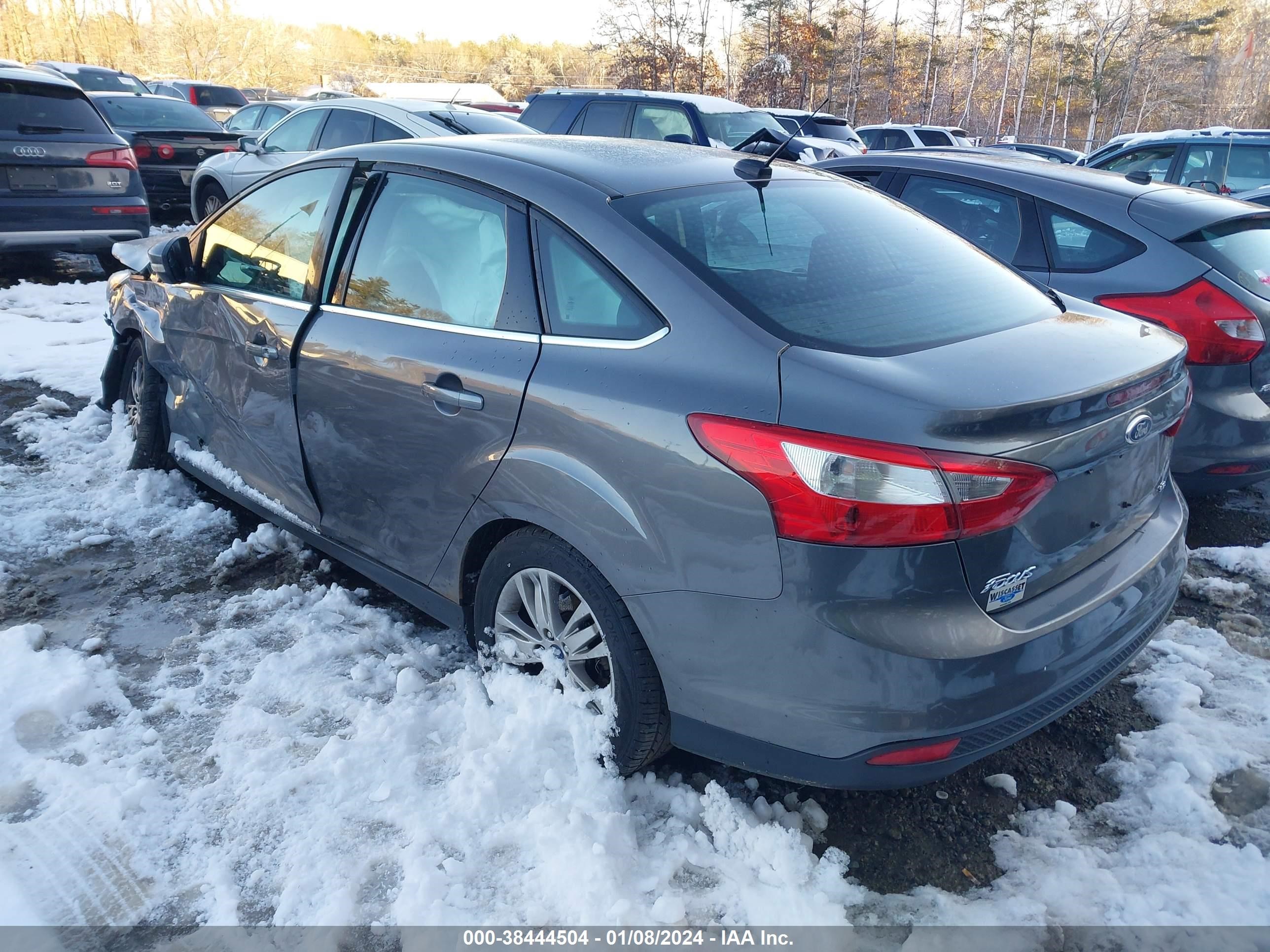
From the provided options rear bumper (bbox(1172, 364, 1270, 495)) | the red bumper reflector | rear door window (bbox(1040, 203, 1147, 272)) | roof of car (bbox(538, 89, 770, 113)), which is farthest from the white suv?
the red bumper reflector

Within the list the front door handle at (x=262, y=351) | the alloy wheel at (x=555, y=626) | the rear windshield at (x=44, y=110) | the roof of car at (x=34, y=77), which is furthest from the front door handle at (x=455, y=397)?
the roof of car at (x=34, y=77)

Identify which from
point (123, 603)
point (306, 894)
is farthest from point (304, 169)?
point (306, 894)

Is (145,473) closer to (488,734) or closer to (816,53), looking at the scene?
(488,734)

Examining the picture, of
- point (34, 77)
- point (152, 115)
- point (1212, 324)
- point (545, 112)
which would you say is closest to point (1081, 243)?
point (1212, 324)

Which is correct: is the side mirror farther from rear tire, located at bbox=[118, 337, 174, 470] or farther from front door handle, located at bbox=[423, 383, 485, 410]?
front door handle, located at bbox=[423, 383, 485, 410]

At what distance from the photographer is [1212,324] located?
12.9 feet

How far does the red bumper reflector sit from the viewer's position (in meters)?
2.06

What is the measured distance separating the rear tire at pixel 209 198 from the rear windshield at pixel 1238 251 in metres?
9.72

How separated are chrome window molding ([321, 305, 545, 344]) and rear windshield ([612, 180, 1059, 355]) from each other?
0.44m

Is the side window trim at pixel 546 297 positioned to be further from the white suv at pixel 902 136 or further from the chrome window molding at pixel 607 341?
the white suv at pixel 902 136

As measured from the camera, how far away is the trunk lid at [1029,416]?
1.99 meters

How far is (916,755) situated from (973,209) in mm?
3604

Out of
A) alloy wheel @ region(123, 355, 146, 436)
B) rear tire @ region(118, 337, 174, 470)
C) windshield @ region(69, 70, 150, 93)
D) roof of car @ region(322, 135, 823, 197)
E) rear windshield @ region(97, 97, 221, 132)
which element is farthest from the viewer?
windshield @ region(69, 70, 150, 93)

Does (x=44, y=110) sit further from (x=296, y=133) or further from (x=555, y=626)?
(x=555, y=626)
